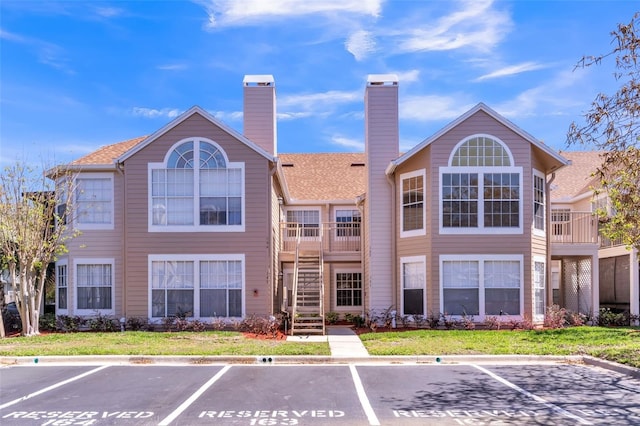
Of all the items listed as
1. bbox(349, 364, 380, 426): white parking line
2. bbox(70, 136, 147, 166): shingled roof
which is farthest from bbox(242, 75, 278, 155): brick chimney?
bbox(349, 364, 380, 426): white parking line

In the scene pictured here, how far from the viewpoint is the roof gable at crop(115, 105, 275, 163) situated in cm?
1975

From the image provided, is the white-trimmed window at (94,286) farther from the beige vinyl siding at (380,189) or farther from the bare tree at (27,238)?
the beige vinyl siding at (380,189)

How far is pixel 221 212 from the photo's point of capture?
19.9 meters

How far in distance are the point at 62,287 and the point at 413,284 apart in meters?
12.6

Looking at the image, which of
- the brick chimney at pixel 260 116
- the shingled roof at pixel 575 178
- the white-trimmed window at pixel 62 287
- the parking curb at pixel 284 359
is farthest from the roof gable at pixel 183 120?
the shingled roof at pixel 575 178

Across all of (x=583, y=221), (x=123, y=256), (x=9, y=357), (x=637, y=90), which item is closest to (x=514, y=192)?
(x=583, y=221)

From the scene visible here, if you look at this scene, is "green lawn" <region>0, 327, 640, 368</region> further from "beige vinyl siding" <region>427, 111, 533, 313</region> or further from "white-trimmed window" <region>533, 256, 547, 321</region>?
"beige vinyl siding" <region>427, 111, 533, 313</region>

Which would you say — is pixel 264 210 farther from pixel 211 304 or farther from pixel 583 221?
pixel 583 221

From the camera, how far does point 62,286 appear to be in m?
21.0

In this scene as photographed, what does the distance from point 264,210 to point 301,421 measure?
12.2m

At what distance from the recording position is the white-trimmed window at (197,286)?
19652 millimetres

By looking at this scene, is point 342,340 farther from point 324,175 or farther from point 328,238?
point 324,175

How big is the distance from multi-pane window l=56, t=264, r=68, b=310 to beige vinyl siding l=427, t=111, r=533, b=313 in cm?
1286

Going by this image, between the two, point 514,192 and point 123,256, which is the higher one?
point 514,192
